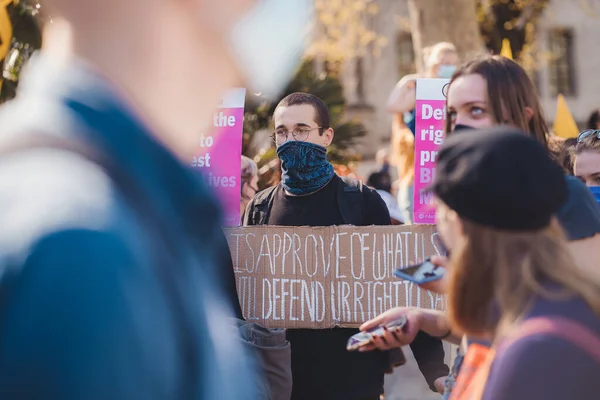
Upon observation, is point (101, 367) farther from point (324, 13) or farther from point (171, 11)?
point (324, 13)

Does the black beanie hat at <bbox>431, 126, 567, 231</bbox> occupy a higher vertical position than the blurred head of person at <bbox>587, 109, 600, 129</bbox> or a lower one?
lower

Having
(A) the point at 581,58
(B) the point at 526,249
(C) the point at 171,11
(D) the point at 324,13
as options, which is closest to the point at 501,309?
(B) the point at 526,249

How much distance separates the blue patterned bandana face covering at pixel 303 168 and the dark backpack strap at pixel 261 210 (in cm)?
13

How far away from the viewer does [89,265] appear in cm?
60

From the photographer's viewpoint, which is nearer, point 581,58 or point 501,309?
point 501,309

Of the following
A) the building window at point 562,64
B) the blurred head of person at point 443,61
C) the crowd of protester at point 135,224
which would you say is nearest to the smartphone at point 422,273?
the crowd of protester at point 135,224

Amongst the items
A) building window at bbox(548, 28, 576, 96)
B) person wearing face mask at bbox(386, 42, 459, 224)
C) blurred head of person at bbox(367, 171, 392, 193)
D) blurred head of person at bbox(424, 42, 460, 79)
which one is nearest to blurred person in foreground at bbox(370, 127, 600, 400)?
person wearing face mask at bbox(386, 42, 459, 224)

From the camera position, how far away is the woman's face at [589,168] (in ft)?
12.3

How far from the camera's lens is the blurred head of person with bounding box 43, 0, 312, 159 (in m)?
0.74

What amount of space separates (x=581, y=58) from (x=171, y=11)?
27287 mm

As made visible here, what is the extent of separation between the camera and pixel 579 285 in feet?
4.68

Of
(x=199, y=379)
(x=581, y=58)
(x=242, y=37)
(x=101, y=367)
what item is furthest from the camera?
(x=581, y=58)

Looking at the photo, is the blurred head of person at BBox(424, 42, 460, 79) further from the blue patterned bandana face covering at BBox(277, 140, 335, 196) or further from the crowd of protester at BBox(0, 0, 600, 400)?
the crowd of protester at BBox(0, 0, 600, 400)

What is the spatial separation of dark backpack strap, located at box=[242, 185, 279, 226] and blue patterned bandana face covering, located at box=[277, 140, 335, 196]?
5.1 inches
